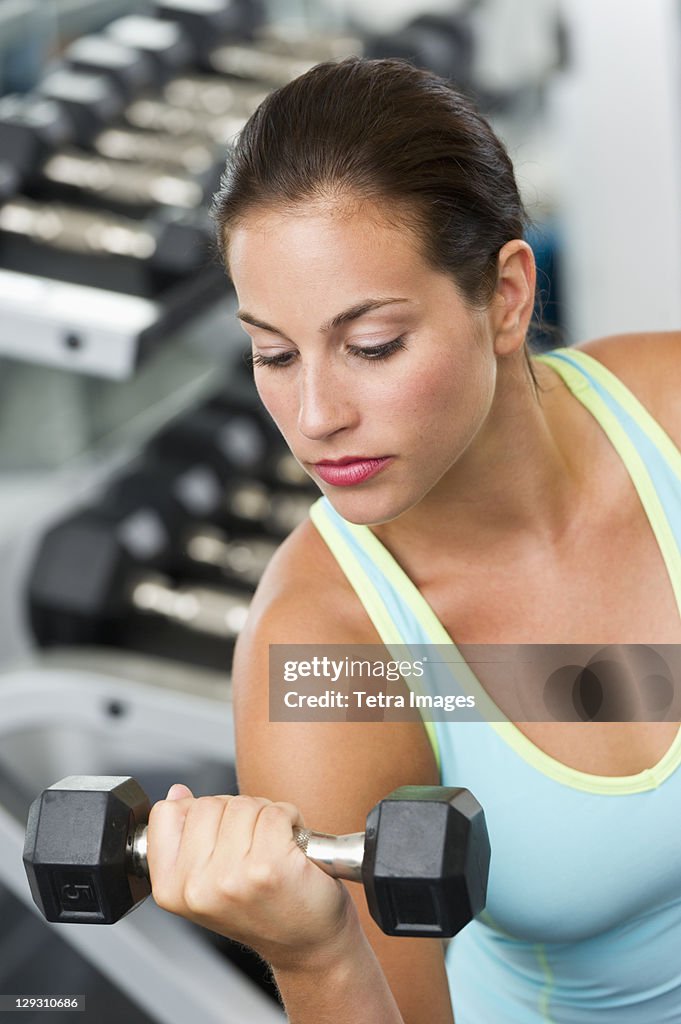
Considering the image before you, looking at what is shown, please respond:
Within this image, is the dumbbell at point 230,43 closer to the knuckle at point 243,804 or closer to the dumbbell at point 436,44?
the dumbbell at point 436,44

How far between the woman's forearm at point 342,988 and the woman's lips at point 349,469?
251 mm

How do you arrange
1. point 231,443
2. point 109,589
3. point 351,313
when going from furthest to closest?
1. point 231,443
2. point 109,589
3. point 351,313

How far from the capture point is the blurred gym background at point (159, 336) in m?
1.57

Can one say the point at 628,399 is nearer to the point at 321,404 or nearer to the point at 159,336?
the point at 321,404

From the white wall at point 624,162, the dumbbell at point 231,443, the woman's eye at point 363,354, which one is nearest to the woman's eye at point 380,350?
the woman's eye at point 363,354

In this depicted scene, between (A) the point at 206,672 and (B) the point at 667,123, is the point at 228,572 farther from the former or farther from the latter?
(B) the point at 667,123

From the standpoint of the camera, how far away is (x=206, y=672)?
66.0 inches

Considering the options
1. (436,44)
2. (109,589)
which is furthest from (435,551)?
(436,44)

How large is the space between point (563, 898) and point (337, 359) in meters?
0.38

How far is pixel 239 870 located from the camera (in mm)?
698

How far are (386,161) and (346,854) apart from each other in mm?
395

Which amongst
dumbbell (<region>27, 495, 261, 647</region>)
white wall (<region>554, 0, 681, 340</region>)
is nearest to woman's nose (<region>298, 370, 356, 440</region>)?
dumbbell (<region>27, 495, 261, 647</region>)

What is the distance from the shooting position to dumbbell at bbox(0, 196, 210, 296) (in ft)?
5.53

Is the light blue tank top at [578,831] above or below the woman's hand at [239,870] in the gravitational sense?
below
